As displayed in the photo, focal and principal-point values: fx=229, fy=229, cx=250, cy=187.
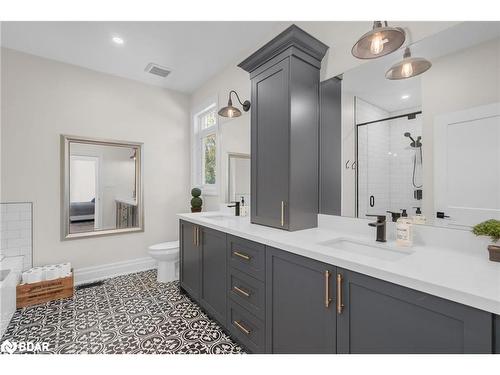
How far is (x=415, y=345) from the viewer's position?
2.81ft

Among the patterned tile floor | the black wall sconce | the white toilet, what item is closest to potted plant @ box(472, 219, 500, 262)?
the patterned tile floor

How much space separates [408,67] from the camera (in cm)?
139

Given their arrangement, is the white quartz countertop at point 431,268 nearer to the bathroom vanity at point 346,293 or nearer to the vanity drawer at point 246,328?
the bathroom vanity at point 346,293

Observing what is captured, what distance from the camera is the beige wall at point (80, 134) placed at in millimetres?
2611

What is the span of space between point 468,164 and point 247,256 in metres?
1.36

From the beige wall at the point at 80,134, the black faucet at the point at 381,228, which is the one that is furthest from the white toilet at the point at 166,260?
the black faucet at the point at 381,228

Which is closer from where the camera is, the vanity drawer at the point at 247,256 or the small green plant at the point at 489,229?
the small green plant at the point at 489,229

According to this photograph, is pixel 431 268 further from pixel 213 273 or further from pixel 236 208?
pixel 236 208

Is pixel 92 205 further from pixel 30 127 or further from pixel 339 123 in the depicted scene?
pixel 339 123

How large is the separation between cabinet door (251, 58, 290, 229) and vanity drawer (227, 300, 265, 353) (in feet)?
2.17

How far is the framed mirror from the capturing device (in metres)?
2.57

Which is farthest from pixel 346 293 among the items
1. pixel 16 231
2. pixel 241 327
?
pixel 16 231

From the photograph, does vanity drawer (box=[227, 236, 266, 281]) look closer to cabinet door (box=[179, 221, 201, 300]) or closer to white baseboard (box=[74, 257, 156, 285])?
cabinet door (box=[179, 221, 201, 300])

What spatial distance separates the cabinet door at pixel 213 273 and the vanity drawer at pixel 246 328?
0.38ft
